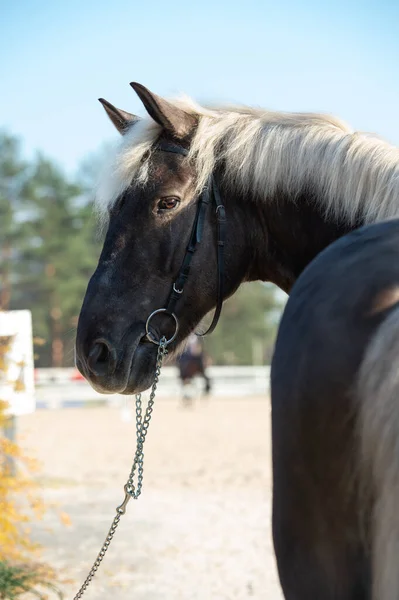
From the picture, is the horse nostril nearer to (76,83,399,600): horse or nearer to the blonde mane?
(76,83,399,600): horse

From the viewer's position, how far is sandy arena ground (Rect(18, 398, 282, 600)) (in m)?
5.74

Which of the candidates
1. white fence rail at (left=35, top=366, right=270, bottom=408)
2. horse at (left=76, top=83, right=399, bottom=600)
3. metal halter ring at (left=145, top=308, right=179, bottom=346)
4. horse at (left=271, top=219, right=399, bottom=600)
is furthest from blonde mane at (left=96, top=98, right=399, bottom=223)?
white fence rail at (left=35, top=366, right=270, bottom=408)

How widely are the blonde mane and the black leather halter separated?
4 centimetres

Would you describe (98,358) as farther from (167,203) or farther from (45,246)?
(45,246)

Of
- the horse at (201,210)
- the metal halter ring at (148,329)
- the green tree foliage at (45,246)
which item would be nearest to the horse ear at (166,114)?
the horse at (201,210)

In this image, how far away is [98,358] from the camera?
2602 millimetres

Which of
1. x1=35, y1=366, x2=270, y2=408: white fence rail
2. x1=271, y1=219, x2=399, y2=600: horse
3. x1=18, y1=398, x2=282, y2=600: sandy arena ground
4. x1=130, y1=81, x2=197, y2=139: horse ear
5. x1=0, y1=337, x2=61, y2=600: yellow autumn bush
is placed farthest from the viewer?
x1=35, y1=366, x2=270, y2=408: white fence rail

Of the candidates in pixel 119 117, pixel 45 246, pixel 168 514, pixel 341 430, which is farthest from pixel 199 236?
pixel 45 246

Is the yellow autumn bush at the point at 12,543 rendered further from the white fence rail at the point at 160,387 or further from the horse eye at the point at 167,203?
the white fence rail at the point at 160,387

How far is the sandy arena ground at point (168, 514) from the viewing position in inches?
226

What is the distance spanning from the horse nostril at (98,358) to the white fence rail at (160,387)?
22953 mm

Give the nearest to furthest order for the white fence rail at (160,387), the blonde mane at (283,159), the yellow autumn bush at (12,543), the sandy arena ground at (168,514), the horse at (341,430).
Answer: the horse at (341,430), the blonde mane at (283,159), the yellow autumn bush at (12,543), the sandy arena ground at (168,514), the white fence rail at (160,387)

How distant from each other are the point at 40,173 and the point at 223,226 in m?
48.1

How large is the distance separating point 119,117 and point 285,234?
0.81m
